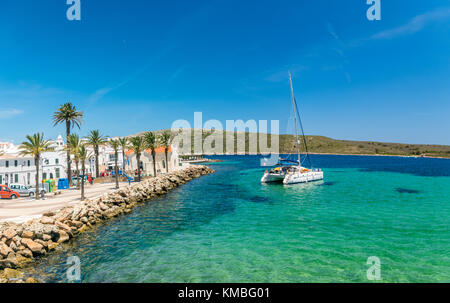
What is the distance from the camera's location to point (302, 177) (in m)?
52.7

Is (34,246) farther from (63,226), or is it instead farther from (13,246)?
(63,226)

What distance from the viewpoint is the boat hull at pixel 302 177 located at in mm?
50312

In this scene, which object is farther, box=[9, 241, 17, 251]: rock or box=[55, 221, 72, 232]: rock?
box=[55, 221, 72, 232]: rock

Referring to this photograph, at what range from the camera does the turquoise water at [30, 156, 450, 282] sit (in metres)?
14.2

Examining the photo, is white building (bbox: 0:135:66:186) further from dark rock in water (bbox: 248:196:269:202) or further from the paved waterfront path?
dark rock in water (bbox: 248:196:269:202)

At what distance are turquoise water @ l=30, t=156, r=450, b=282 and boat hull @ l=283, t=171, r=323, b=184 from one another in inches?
722

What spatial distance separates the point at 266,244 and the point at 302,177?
37.2m

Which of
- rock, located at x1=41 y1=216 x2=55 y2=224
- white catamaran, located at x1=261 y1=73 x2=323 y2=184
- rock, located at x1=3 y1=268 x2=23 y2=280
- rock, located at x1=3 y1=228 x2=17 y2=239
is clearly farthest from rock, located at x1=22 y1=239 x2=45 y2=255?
white catamaran, located at x1=261 y1=73 x2=323 y2=184

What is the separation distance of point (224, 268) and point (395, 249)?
1268 cm

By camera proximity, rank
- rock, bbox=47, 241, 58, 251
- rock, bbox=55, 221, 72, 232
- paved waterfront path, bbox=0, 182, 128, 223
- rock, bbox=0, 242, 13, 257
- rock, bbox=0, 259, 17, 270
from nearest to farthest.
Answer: rock, bbox=0, 259, 17, 270
rock, bbox=0, 242, 13, 257
rock, bbox=47, 241, 58, 251
rock, bbox=55, 221, 72, 232
paved waterfront path, bbox=0, 182, 128, 223

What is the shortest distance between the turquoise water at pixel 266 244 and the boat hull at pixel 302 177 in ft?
60.1

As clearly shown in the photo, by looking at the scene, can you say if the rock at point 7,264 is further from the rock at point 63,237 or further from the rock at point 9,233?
the rock at point 63,237
